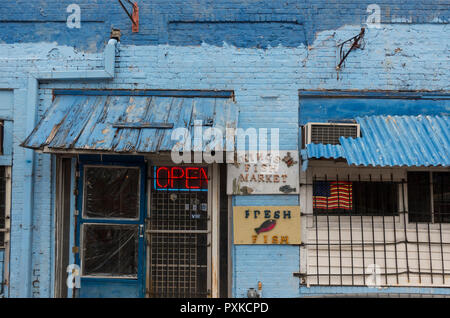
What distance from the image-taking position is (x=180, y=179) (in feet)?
18.2

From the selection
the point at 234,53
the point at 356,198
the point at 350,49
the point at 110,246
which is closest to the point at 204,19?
the point at 234,53

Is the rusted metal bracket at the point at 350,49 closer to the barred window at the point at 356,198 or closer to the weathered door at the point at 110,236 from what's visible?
the barred window at the point at 356,198

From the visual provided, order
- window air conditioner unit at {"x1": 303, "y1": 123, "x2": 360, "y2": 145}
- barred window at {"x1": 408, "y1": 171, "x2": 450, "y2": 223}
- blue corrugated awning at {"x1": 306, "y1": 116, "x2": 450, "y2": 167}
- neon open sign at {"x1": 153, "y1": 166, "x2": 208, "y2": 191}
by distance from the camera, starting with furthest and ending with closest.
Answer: neon open sign at {"x1": 153, "y1": 166, "x2": 208, "y2": 191} → barred window at {"x1": 408, "y1": 171, "x2": 450, "y2": 223} → window air conditioner unit at {"x1": 303, "y1": 123, "x2": 360, "y2": 145} → blue corrugated awning at {"x1": 306, "y1": 116, "x2": 450, "y2": 167}

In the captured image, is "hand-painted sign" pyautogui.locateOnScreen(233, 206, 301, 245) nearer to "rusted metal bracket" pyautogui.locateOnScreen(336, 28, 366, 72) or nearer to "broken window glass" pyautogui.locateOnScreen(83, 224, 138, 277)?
"broken window glass" pyautogui.locateOnScreen(83, 224, 138, 277)

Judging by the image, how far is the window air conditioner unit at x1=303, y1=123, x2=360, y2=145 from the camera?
515 cm

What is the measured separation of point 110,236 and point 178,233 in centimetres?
106

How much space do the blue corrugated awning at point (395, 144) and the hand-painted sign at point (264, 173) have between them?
534 mm

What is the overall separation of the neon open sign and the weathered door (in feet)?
0.78

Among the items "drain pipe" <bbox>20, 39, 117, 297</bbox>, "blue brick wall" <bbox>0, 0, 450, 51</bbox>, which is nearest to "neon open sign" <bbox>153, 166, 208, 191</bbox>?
"drain pipe" <bbox>20, 39, 117, 297</bbox>

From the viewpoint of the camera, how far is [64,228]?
5477 mm

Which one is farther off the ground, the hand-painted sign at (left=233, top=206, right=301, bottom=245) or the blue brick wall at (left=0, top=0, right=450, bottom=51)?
the blue brick wall at (left=0, top=0, right=450, bottom=51)

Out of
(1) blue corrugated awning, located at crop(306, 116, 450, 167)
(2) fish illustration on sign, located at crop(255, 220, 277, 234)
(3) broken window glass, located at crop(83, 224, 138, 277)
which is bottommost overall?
(3) broken window glass, located at crop(83, 224, 138, 277)
